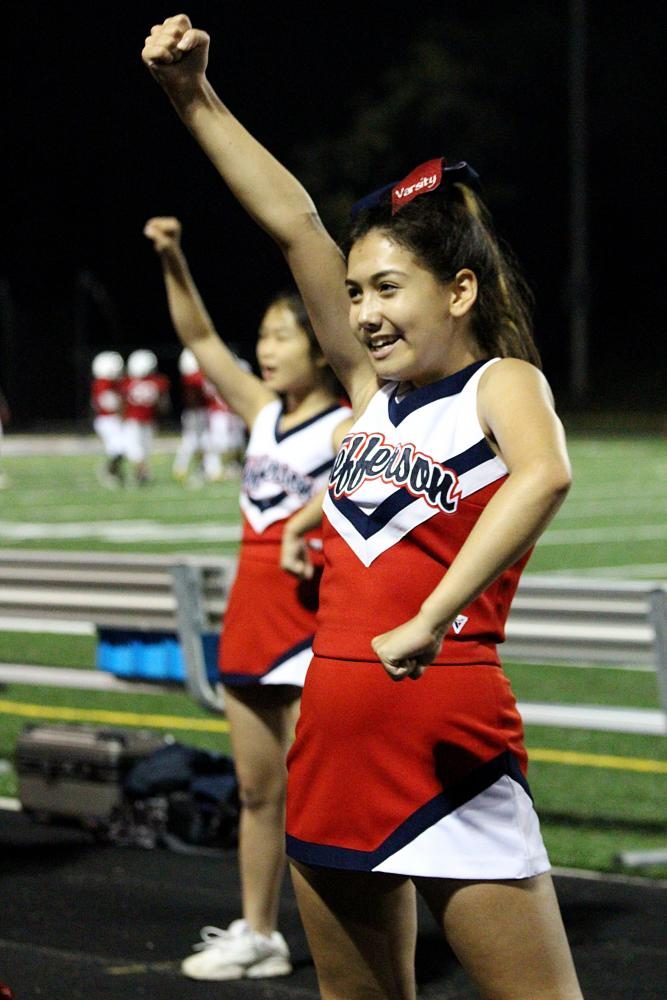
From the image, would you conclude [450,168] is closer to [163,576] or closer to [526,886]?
[526,886]

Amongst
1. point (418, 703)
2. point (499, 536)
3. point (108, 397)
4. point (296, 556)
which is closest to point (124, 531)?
point (108, 397)

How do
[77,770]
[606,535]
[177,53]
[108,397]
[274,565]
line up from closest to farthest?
[177,53], [274,565], [77,770], [606,535], [108,397]

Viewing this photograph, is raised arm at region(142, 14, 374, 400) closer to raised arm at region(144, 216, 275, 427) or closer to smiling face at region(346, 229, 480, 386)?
smiling face at region(346, 229, 480, 386)

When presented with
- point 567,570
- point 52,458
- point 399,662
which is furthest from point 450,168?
point 52,458

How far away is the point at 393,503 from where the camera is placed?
3068 mm

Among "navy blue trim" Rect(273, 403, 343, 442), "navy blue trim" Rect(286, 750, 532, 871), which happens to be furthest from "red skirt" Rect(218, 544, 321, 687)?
"navy blue trim" Rect(286, 750, 532, 871)

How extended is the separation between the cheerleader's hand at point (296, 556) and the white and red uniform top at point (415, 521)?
6.99 ft

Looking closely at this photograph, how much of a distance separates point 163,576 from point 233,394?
8.00 ft

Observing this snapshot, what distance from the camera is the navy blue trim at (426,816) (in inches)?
119

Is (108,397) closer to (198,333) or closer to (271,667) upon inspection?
(198,333)

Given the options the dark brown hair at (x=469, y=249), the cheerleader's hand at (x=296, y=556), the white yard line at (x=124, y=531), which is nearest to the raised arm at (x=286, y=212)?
the dark brown hair at (x=469, y=249)

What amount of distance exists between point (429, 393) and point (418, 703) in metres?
0.50

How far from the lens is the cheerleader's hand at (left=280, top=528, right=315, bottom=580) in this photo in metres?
5.29

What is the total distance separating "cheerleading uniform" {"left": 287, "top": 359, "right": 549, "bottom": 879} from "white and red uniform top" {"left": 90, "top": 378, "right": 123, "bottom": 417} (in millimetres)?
28567
